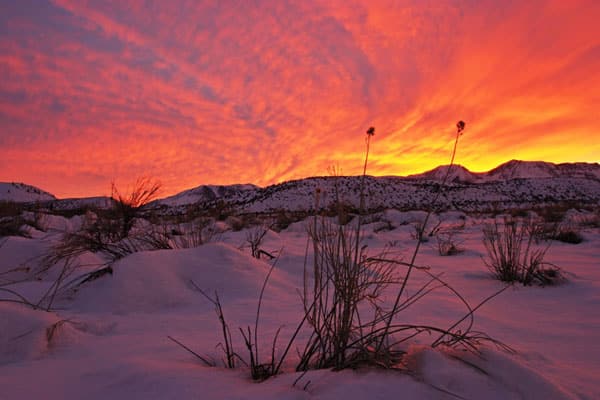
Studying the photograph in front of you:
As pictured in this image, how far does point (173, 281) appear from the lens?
6.80ft

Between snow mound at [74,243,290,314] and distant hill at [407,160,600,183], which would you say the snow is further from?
distant hill at [407,160,600,183]

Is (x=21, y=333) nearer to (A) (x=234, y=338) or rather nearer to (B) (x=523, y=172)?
(A) (x=234, y=338)

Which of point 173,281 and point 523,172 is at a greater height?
point 523,172

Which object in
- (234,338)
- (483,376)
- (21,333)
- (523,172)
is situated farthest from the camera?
(523,172)

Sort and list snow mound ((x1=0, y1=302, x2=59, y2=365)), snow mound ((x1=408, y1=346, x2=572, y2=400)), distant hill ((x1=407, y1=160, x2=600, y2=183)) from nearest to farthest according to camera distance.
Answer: snow mound ((x1=408, y1=346, x2=572, y2=400)), snow mound ((x1=0, y1=302, x2=59, y2=365)), distant hill ((x1=407, y1=160, x2=600, y2=183))

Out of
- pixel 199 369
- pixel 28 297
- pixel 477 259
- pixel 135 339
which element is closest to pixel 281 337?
pixel 199 369

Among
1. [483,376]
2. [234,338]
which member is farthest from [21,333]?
[483,376]

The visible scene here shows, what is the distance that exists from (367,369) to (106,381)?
2.37 feet

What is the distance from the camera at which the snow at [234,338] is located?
0.83 meters

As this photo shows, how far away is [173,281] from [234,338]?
0.92 meters

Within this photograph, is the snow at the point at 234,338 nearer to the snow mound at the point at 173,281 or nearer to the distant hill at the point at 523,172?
the snow mound at the point at 173,281

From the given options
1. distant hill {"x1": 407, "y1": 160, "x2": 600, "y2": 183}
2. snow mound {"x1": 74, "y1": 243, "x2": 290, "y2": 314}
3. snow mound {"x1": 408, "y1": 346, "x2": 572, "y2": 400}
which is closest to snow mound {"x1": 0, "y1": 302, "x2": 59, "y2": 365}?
snow mound {"x1": 74, "y1": 243, "x2": 290, "y2": 314}

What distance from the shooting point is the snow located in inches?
32.6

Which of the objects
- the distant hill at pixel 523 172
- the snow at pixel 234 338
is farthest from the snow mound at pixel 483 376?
the distant hill at pixel 523 172
